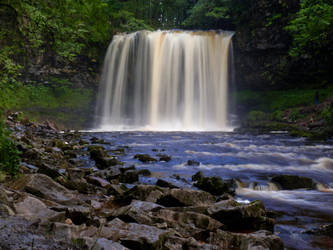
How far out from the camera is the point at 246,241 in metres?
3.10

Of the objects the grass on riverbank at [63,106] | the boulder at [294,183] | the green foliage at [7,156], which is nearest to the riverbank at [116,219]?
the green foliage at [7,156]

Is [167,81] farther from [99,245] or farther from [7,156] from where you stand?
[99,245]

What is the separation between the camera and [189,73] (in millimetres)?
28109

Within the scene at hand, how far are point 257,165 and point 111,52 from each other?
23129 millimetres

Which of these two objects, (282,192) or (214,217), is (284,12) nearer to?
(282,192)

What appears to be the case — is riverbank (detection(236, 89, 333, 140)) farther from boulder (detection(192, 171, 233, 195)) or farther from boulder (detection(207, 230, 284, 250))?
boulder (detection(207, 230, 284, 250))

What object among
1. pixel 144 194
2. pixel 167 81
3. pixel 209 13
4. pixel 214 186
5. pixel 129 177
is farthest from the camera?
pixel 209 13

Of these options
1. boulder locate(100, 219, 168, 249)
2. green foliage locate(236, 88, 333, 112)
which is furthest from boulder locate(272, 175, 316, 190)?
green foliage locate(236, 88, 333, 112)

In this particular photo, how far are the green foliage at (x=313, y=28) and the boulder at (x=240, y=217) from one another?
19.1 meters

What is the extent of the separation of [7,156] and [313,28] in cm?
2185

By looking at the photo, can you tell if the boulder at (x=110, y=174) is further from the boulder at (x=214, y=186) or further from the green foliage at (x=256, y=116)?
the green foliage at (x=256, y=116)

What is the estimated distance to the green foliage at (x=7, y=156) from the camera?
4.27 metres

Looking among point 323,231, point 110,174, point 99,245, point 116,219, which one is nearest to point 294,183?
point 323,231

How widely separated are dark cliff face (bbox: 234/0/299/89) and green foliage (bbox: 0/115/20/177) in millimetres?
25386
